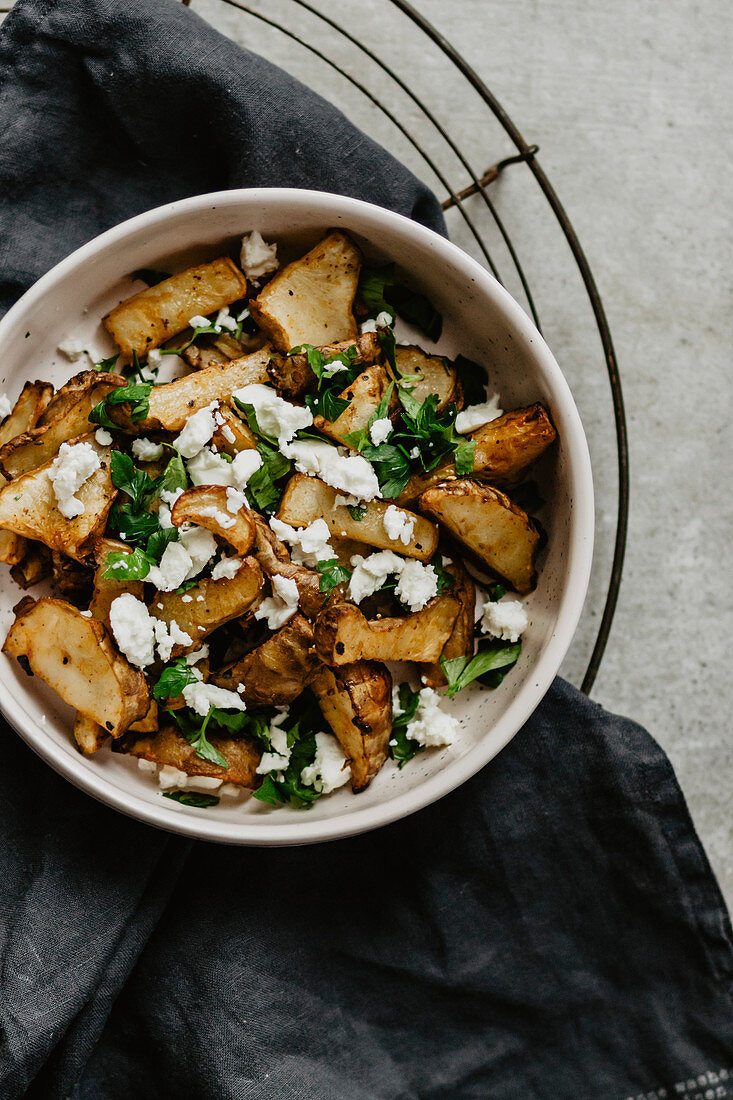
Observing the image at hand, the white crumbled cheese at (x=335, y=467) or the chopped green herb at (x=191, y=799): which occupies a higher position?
the white crumbled cheese at (x=335, y=467)

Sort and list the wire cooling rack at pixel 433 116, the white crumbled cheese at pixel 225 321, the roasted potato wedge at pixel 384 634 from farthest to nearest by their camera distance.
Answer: the wire cooling rack at pixel 433 116 < the white crumbled cheese at pixel 225 321 < the roasted potato wedge at pixel 384 634

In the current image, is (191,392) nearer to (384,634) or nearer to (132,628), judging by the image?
A: (132,628)

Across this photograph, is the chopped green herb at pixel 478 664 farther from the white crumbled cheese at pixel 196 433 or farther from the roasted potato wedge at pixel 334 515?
the white crumbled cheese at pixel 196 433

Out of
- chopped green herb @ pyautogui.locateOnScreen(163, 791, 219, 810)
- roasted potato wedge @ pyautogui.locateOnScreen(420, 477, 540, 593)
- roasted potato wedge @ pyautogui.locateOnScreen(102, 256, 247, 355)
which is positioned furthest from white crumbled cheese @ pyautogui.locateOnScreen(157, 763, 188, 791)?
roasted potato wedge @ pyautogui.locateOnScreen(102, 256, 247, 355)

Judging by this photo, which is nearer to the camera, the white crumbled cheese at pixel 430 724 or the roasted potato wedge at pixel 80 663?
the roasted potato wedge at pixel 80 663

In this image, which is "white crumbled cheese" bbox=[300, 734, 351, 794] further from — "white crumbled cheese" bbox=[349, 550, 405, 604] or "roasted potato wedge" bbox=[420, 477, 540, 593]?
"roasted potato wedge" bbox=[420, 477, 540, 593]

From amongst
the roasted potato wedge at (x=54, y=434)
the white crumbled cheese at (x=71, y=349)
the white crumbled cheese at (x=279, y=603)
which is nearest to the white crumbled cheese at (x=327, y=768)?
the white crumbled cheese at (x=279, y=603)

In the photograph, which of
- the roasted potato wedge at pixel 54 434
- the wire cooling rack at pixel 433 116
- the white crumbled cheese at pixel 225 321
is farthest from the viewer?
the wire cooling rack at pixel 433 116

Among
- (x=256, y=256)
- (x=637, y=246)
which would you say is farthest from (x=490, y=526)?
(x=637, y=246)
